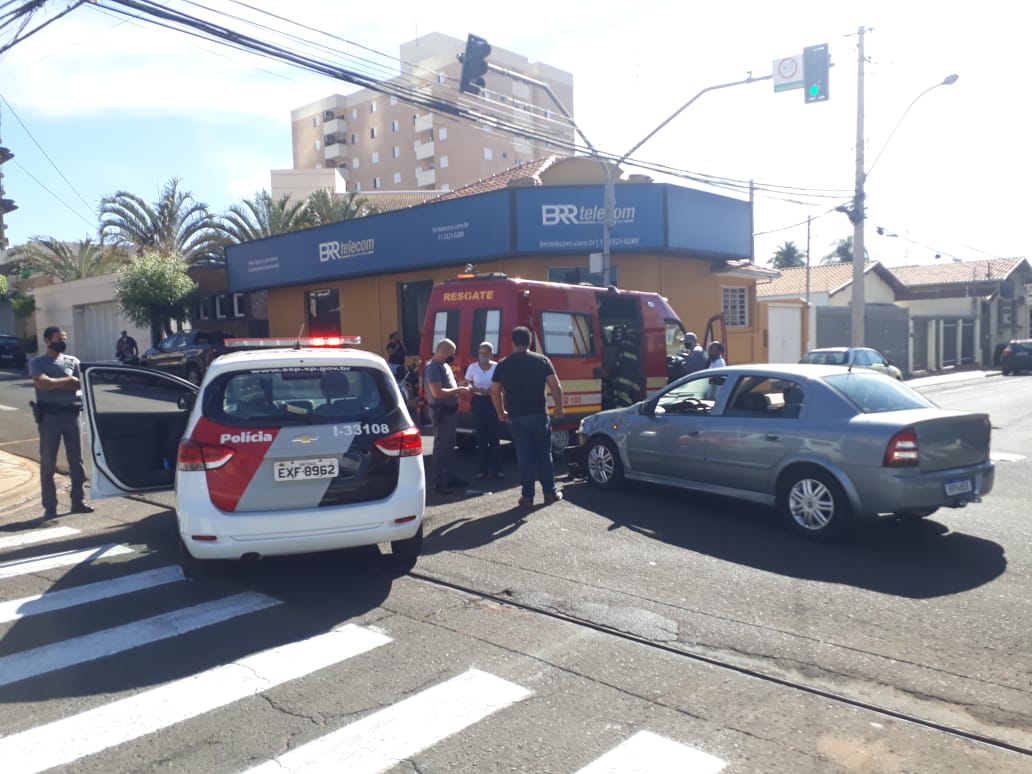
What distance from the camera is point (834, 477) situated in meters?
7.15

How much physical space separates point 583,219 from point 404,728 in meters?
17.9

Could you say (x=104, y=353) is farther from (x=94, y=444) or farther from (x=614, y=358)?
(x=94, y=444)

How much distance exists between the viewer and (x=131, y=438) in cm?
794

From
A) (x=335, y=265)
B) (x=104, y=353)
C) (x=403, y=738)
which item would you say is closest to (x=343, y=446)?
(x=403, y=738)

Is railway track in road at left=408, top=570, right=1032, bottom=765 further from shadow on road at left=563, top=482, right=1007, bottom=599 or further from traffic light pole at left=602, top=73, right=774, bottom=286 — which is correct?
traffic light pole at left=602, top=73, right=774, bottom=286

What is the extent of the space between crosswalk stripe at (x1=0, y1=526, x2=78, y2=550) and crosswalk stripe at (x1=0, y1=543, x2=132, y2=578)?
0.65 m

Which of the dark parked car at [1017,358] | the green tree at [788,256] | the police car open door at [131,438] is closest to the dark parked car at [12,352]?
the police car open door at [131,438]

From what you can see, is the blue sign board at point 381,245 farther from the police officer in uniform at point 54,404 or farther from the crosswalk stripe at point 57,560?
the crosswalk stripe at point 57,560

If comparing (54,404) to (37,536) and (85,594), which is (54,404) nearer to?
(37,536)

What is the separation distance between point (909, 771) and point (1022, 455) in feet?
33.8

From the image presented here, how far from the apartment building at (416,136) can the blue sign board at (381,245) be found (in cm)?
3532

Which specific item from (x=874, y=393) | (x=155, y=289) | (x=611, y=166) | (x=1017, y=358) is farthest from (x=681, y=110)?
(x=1017, y=358)

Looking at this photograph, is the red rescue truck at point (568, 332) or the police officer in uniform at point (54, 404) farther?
the red rescue truck at point (568, 332)

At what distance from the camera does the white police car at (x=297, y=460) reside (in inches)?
228
